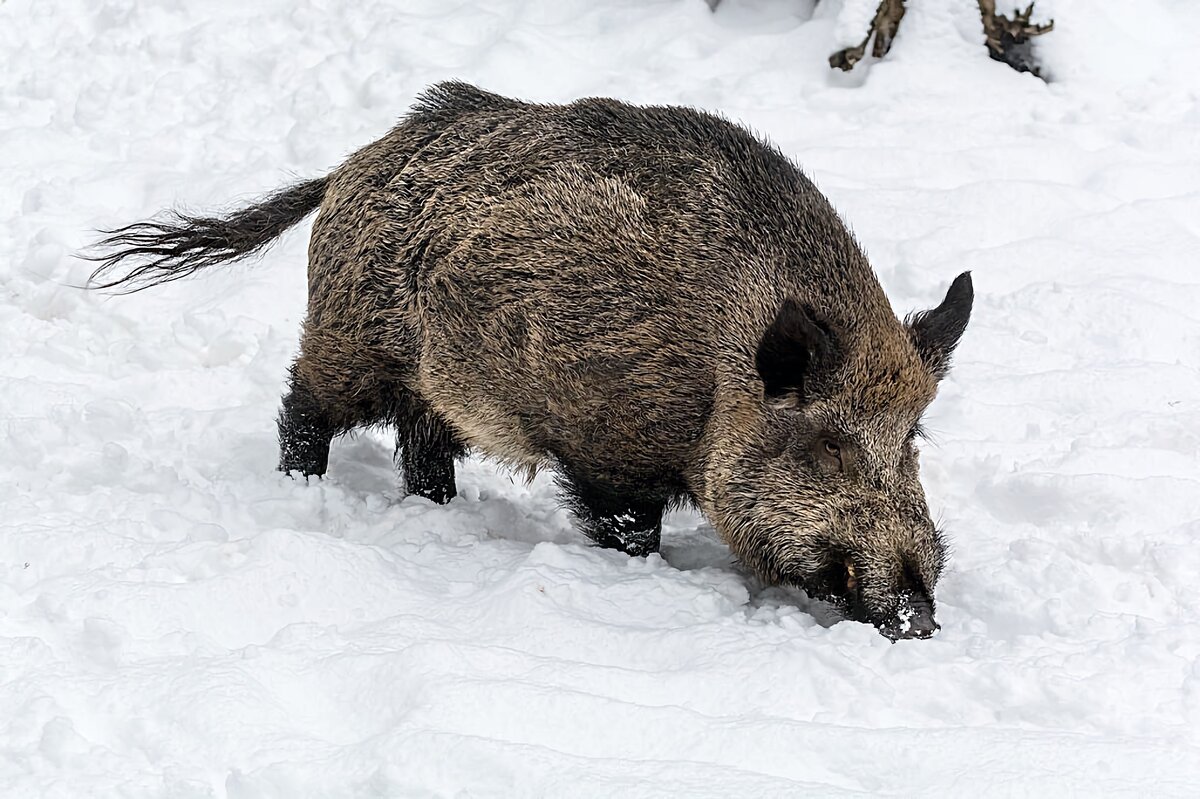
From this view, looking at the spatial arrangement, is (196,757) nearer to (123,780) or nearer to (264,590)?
(123,780)

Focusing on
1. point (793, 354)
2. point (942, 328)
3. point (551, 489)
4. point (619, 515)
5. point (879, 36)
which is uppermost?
point (793, 354)

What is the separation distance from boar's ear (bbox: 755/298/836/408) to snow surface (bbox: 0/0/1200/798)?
2.11 ft

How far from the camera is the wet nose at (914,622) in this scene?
3885 mm

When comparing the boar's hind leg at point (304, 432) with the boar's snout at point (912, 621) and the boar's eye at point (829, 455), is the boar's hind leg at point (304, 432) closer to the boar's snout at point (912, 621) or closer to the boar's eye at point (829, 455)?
the boar's eye at point (829, 455)

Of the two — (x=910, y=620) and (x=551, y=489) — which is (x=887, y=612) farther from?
(x=551, y=489)

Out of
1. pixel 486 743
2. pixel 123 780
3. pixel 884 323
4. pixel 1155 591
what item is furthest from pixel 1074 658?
pixel 123 780

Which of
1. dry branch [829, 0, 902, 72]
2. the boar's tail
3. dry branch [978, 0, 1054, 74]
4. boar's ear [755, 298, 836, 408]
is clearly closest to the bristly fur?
boar's ear [755, 298, 836, 408]

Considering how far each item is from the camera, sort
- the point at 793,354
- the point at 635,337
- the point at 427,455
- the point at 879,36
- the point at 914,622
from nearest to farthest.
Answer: the point at 914,622, the point at 793,354, the point at 635,337, the point at 427,455, the point at 879,36

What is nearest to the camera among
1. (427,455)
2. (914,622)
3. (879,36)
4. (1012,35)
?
(914,622)

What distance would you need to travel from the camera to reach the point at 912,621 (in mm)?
3900

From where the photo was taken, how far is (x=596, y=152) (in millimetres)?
4742

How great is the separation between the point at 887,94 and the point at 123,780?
6.08m

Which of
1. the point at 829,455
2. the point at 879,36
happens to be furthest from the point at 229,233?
the point at 879,36

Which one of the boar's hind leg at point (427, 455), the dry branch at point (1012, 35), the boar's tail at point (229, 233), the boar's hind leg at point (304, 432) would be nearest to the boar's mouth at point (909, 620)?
the boar's hind leg at point (427, 455)
